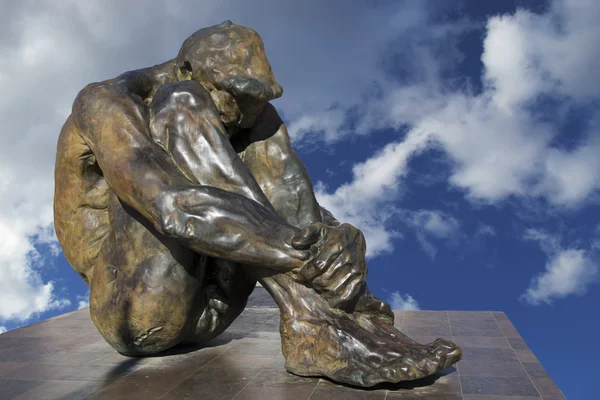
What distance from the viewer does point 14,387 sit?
3564 millimetres

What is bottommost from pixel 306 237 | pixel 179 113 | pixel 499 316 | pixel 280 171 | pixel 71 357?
pixel 71 357

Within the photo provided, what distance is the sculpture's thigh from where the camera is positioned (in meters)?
3.64

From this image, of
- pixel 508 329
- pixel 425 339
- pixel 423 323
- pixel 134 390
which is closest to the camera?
pixel 134 390

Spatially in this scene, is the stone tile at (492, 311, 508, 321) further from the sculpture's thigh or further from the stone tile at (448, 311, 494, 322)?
the sculpture's thigh

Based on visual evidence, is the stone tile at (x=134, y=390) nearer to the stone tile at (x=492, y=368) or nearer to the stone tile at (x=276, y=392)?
the stone tile at (x=276, y=392)

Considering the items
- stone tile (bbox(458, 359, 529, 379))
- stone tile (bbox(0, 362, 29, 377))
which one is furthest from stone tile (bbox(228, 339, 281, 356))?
stone tile (bbox(0, 362, 29, 377))

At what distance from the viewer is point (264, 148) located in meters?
4.28

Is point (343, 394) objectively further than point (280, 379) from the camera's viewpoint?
No

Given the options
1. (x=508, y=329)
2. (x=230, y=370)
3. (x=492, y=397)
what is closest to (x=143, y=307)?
(x=230, y=370)

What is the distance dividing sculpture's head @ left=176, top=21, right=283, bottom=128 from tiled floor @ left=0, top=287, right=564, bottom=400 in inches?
56.2

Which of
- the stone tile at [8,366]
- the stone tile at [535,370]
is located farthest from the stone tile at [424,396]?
the stone tile at [8,366]

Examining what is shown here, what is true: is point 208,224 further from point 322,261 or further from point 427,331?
point 427,331

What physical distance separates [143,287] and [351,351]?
119 centimetres

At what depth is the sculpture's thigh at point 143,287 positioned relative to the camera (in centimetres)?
364
